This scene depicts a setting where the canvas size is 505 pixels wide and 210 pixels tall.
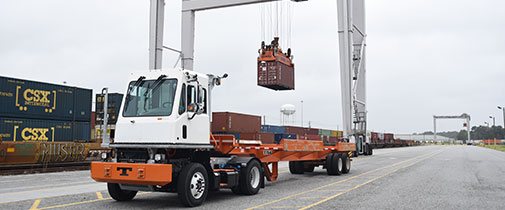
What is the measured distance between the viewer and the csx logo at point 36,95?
864 inches

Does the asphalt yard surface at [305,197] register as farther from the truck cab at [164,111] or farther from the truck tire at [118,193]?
the truck cab at [164,111]

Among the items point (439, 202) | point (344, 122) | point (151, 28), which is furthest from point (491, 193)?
point (151, 28)

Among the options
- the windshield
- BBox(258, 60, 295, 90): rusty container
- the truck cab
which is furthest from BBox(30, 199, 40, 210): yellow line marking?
BBox(258, 60, 295, 90): rusty container

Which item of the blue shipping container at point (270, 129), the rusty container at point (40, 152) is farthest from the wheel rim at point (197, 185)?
the blue shipping container at point (270, 129)

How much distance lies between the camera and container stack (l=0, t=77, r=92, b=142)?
21.0 meters

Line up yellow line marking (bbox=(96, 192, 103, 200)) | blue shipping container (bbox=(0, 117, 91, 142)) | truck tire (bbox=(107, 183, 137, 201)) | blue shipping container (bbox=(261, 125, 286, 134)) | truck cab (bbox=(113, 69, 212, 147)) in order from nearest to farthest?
truck cab (bbox=(113, 69, 212, 147)) < truck tire (bbox=(107, 183, 137, 201)) < yellow line marking (bbox=(96, 192, 103, 200)) < blue shipping container (bbox=(0, 117, 91, 142)) < blue shipping container (bbox=(261, 125, 286, 134))

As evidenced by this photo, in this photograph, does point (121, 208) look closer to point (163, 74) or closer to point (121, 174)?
point (121, 174)

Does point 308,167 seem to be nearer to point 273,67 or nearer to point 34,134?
point 273,67

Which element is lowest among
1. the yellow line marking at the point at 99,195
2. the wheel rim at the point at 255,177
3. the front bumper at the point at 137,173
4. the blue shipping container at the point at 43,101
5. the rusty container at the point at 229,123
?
the yellow line marking at the point at 99,195

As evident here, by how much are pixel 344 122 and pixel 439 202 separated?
17.4 m

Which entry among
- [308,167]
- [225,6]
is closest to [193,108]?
[308,167]

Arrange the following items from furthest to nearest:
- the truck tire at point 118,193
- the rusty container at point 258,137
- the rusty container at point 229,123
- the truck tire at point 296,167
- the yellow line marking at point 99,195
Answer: the truck tire at point 296,167 → the rusty container at point 258,137 → the rusty container at point 229,123 → the yellow line marking at point 99,195 → the truck tire at point 118,193

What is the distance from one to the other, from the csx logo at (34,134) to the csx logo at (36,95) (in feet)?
4.89

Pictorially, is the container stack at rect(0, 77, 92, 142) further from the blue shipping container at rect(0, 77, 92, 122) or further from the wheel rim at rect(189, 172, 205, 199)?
the wheel rim at rect(189, 172, 205, 199)
